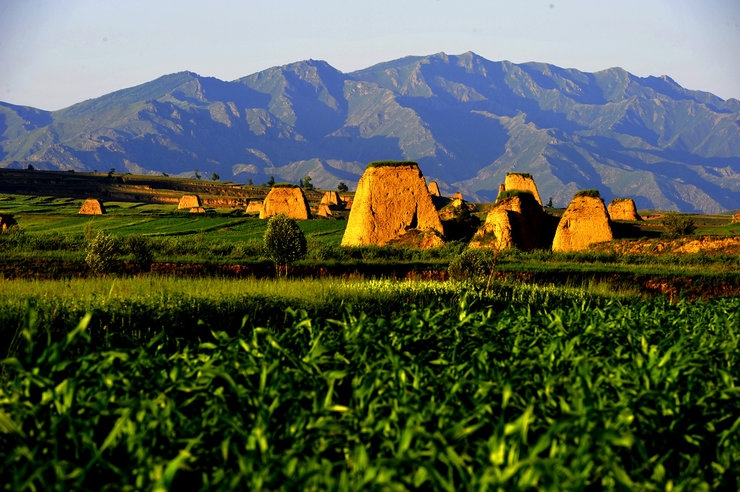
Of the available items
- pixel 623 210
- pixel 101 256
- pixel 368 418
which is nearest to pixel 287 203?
pixel 623 210

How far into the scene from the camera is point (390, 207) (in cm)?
5184

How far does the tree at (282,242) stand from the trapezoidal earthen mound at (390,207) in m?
18.0

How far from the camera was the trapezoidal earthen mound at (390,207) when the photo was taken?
51438 mm

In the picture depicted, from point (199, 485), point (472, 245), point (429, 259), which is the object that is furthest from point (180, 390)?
point (472, 245)

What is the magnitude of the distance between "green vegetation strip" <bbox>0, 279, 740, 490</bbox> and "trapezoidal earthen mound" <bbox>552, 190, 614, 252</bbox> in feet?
138

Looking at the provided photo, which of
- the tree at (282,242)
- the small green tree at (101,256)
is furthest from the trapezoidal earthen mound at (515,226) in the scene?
the small green tree at (101,256)

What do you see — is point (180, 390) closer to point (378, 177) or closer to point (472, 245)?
point (472, 245)

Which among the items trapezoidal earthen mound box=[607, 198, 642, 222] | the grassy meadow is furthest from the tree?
trapezoidal earthen mound box=[607, 198, 642, 222]

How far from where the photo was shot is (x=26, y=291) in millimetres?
16781

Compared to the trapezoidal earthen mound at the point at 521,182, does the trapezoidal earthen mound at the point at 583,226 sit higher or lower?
lower

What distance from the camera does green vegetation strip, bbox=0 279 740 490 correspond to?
5.11 meters

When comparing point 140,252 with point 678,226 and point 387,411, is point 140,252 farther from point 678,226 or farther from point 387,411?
point 678,226

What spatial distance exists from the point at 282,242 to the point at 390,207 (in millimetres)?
19953

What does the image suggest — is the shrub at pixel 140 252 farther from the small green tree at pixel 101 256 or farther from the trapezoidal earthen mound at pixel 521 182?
the trapezoidal earthen mound at pixel 521 182
